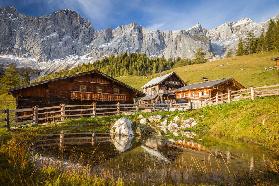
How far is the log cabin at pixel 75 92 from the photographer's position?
41131 mm

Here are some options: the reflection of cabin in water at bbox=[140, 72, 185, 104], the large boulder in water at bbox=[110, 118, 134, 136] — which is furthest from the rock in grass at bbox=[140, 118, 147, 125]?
the reflection of cabin in water at bbox=[140, 72, 185, 104]

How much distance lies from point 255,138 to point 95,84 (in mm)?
30760

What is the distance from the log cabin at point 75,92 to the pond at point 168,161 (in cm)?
2309

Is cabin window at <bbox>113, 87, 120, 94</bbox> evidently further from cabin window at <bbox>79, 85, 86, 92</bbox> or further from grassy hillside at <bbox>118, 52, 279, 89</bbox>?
grassy hillside at <bbox>118, 52, 279, 89</bbox>

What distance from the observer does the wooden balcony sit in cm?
4488

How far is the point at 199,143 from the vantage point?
67.0 feet

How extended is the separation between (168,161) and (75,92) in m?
32.4

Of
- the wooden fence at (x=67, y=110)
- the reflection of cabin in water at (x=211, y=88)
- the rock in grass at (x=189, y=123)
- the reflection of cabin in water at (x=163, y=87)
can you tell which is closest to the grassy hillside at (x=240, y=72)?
the reflection of cabin in water at (x=211, y=88)

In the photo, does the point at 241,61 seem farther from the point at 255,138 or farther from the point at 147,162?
the point at 147,162

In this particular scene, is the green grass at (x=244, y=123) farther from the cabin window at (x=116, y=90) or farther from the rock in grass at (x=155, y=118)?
the cabin window at (x=116, y=90)

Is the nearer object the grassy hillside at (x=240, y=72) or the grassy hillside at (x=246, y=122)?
the grassy hillside at (x=246, y=122)

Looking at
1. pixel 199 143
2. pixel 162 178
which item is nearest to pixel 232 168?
pixel 162 178

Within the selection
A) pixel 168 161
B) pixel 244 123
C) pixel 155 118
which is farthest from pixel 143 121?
pixel 168 161

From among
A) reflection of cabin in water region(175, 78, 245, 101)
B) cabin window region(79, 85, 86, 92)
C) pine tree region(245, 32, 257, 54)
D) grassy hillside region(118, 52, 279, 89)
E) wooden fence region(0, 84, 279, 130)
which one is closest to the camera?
wooden fence region(0, 84, 279, 130)
